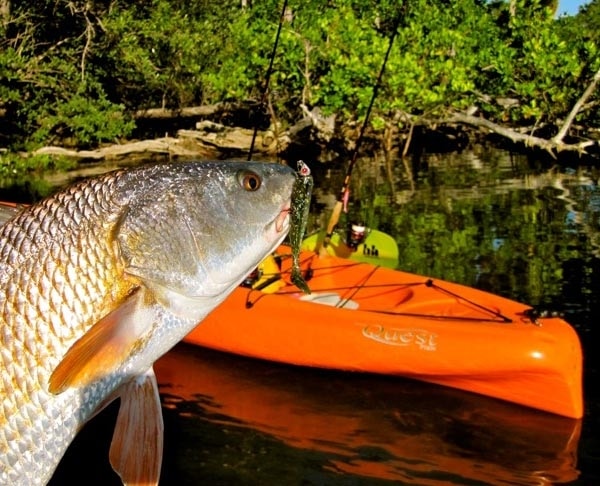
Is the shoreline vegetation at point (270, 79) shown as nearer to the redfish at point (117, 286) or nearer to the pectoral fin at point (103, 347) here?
the redfish at point (117, 286)

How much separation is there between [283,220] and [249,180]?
148 millimetres

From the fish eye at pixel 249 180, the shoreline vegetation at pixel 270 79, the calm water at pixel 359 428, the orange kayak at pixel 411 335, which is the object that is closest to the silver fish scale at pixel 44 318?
the fish eye at pixel 249 180

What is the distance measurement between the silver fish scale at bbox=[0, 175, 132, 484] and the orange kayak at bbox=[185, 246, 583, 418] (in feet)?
16.8

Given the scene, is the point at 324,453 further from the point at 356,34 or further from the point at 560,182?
the point at 356,34

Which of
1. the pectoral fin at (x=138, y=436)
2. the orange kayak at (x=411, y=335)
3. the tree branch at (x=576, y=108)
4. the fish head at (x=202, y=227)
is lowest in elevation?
the orange kayak at (x=411, y=335)

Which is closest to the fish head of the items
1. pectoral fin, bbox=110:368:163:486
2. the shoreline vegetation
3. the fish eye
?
the fish eye

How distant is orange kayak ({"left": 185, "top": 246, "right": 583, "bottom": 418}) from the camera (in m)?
6.30

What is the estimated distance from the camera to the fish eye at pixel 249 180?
2037mm

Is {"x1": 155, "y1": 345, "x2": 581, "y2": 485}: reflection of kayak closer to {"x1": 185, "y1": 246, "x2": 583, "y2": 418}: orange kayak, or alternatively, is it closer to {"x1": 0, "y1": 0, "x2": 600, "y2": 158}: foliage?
{"x1": 185, "y1": 246, "x2": 583, "y2": 418}: orange kayak

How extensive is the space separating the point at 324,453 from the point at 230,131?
2174 cm

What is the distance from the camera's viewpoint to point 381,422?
20.6 ft

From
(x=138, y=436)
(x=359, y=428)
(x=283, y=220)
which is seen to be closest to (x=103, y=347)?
(x=138, y=436)

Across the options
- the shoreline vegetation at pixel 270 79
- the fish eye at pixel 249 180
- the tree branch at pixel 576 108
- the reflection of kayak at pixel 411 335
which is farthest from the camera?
the shoreline vegetation at pixel 270 79

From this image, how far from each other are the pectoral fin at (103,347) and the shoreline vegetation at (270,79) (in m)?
21.6
